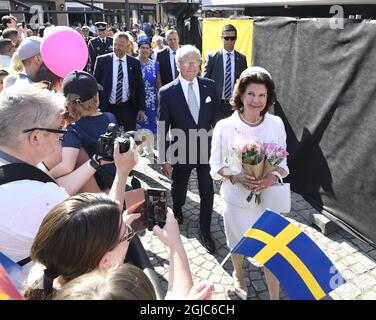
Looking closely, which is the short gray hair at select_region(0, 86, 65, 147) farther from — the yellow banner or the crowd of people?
the yellow banner

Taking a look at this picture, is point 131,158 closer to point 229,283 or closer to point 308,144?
point 229,283

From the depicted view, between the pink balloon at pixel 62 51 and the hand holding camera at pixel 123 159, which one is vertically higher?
the pink balloon at pixel 62 51

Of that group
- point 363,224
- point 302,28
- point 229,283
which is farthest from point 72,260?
point 302,28

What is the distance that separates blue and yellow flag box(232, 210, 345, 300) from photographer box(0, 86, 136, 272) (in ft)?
2.52

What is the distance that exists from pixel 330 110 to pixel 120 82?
114 inches

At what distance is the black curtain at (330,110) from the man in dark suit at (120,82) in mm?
2098

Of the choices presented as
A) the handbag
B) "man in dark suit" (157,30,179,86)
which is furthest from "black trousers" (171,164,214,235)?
"man in dark suit" (157,30,179,86)

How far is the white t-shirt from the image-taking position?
1480 mm

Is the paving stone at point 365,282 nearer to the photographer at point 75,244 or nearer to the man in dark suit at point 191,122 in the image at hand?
the man in dark suit at point 191,122

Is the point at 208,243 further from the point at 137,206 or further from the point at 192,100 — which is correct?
the point at 137,206

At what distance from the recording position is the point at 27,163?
1.68 meters

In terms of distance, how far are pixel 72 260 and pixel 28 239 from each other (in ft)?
1.35

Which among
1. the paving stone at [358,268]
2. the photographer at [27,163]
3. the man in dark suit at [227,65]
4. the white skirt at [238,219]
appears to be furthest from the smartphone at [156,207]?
the man in dark suit at [227,65]

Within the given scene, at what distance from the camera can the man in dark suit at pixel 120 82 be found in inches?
203
